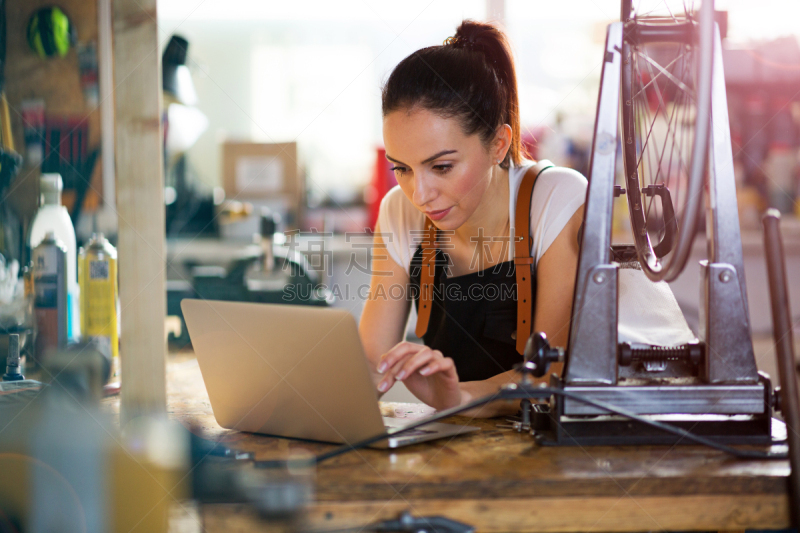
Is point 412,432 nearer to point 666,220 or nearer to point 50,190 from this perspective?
point 666,220

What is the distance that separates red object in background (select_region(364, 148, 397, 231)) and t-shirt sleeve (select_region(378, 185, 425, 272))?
162 cm

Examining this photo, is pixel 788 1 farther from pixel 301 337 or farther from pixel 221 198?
pixel 301 337

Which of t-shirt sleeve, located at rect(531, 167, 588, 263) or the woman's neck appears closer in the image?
t-shirt sleeve, located at rect(531, 167, 588, 263)

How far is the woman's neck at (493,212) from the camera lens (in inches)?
53.6

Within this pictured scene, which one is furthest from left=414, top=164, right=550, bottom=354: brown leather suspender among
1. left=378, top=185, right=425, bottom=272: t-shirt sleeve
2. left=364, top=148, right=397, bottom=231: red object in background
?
left=364, top=148, right=397, bottom=231: red object in background

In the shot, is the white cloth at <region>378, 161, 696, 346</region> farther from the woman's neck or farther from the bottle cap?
the bottle cap

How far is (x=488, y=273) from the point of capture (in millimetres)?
1322

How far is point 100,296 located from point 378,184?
219 centimetres

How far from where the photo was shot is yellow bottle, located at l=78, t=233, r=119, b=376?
1.15 meters

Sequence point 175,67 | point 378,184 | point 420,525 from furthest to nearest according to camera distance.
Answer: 1. point 378,184
2. point 175,67
3. point 420,525

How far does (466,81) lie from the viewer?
1222 mm

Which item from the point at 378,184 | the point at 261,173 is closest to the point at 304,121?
the point at 261,173

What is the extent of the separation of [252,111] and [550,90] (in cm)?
192

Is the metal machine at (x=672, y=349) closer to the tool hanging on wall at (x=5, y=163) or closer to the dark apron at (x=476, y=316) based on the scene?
the dark apron at (x=476, y=316)
